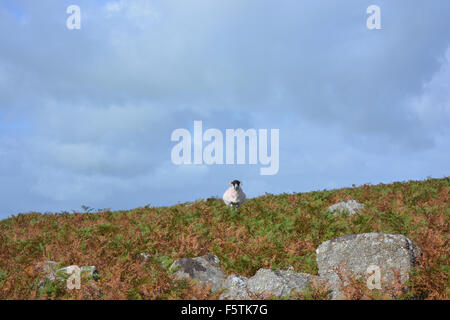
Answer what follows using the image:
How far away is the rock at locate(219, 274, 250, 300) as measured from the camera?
270 inches

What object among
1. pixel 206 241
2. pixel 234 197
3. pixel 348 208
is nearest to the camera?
pixel 206 241

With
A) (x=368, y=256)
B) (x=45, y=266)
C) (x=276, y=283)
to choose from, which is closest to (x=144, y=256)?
(x=45, y=266)

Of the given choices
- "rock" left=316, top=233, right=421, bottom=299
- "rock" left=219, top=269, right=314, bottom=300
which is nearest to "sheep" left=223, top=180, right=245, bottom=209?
"rock" left=316, top=233, right=421, bottom=299

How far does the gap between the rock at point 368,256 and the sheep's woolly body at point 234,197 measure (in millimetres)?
6802

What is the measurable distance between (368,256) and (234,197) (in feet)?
25.3

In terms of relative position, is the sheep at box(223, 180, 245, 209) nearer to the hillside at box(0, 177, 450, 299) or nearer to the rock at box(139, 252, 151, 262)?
the hillside at box(0, 177, 450, 299)

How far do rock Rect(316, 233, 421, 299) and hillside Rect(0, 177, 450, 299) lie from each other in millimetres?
318

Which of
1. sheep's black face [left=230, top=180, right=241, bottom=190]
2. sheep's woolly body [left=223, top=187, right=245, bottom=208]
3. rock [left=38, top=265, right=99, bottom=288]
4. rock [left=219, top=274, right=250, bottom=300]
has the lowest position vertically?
rock [left=219, top=274, right=250, bottom=300]

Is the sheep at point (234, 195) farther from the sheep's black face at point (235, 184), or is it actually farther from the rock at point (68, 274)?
the rock at point (68, 274)

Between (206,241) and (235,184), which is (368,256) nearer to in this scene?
(206,241)

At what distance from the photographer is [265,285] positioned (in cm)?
700

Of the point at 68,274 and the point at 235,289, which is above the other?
the point at 68,274

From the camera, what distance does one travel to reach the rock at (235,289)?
22.5ft
